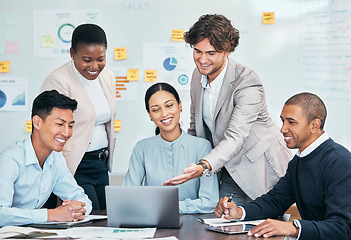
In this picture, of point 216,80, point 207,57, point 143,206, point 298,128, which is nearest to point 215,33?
point 207,57

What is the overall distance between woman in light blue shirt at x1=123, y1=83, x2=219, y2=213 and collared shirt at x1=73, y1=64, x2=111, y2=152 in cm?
33

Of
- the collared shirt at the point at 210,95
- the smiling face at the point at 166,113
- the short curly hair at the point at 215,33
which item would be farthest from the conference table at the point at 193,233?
the short curly hair at the point at 215,33

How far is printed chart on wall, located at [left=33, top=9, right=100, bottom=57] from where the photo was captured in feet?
13.4

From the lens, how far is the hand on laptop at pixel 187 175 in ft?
6.84

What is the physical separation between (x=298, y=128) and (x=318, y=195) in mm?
287

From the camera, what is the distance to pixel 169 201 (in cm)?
186

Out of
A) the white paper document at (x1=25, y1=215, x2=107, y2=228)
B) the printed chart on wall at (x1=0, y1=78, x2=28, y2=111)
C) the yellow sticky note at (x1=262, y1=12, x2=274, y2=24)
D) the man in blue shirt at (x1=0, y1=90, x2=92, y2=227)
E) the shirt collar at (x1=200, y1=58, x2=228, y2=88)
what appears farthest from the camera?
the printed chart on wall at (x1=0, y1=78, x2=28, y2=111)

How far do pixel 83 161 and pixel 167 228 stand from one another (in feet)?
3.06

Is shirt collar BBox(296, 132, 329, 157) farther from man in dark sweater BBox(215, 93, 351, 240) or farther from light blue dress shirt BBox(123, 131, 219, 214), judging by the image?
light blue dress shirt BBox(123, 131, 219, 214)

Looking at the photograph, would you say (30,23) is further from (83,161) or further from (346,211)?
(346,211)

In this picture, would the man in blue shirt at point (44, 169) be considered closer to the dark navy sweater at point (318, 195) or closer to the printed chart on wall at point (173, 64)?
the dark navy sweater at point (318, 195)

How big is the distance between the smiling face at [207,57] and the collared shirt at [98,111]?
2.09 feet

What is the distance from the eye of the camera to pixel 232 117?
2.45 m

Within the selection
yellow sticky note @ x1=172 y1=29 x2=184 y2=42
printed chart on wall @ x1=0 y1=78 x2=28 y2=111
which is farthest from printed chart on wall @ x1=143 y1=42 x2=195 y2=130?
printed chart on wall @ x1=0 y1=78 x2=28 y2=111
